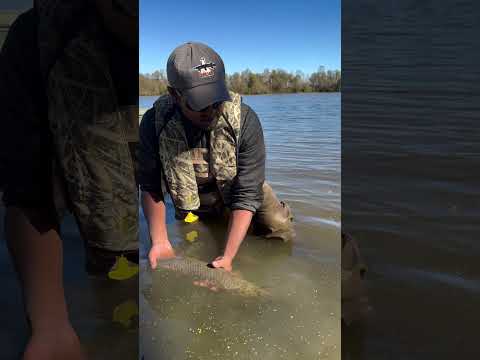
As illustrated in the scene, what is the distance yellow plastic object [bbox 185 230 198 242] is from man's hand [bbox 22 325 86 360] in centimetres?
100

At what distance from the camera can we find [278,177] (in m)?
1.88

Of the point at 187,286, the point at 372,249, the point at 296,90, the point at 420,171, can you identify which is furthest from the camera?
the point at 420,171

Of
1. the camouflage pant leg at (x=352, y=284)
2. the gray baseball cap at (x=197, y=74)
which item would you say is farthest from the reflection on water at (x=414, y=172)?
the gray baseball cap at (x=197, y=74)

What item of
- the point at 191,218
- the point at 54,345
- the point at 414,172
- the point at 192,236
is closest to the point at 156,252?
the point at 54,345

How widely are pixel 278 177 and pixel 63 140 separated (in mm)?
1630

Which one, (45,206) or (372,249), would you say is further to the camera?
(372,249)

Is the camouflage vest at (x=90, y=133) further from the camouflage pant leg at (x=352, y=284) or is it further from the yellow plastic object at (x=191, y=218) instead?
the yellow plastic object at (x=191, y=218)

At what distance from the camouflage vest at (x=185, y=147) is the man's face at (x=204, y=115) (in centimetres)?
2

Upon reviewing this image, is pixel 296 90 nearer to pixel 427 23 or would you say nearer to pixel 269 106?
pixel 269 106

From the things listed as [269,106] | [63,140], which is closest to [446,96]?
[269,106]

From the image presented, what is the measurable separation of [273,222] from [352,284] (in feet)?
2.39

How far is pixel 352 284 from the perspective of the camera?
2.04ft

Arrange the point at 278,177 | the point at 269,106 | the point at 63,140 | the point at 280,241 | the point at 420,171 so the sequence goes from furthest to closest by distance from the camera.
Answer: the point at 278,177
the point at 420,171
the point at 280,241
the point at 269,106
the point at 63,140

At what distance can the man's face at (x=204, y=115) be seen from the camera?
0.77 m
